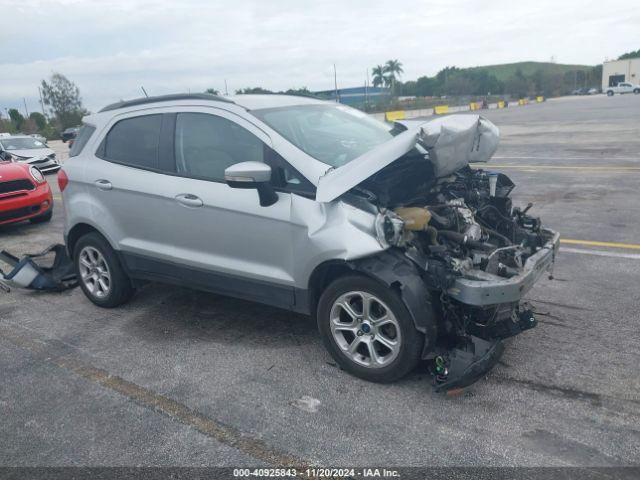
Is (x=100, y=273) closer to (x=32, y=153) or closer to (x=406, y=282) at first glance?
(x=406, y=282)

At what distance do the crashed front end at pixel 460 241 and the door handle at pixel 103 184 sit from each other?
7.77 feet

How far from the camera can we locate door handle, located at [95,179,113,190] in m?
4.79

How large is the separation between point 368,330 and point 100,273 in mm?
2923

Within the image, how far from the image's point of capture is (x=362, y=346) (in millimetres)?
3648

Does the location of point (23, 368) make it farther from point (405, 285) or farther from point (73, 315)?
point (405, 285)

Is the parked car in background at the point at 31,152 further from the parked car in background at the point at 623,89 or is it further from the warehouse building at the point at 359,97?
the parked car in background at the point at 623,89

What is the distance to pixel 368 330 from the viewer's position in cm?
353

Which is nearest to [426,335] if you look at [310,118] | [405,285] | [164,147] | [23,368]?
[405,285]

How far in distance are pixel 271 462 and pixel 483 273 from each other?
1699 millimetres

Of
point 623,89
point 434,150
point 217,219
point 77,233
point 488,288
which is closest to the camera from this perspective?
point 488,288

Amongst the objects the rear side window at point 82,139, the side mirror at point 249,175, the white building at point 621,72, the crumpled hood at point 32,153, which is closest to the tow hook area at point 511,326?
the side mirror at point 249,175

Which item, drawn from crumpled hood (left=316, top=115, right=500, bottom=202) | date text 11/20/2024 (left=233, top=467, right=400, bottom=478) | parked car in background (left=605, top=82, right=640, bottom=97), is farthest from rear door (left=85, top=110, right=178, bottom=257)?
parked car in background (left=605, top=82, right=640, bottom=97)

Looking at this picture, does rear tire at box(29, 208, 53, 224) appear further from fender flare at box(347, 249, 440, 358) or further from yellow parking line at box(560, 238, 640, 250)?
yellow parking line at box(560, 238, 640, 250)

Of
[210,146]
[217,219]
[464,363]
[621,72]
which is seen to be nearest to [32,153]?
[210,146]
